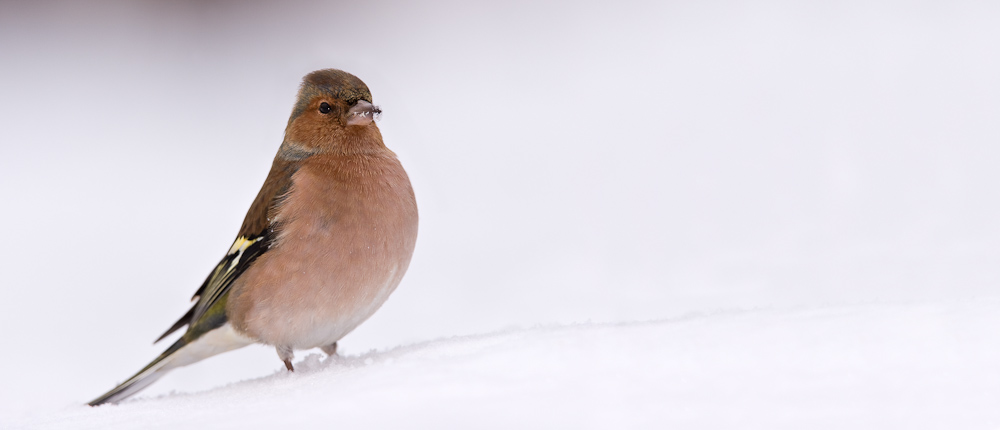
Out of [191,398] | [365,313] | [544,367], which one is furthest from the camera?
[365,313]

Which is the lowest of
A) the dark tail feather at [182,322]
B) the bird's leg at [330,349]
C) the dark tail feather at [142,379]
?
the bird's leg at [330,349]

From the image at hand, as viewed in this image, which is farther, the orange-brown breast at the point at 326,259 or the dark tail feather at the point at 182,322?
the dark tail feather at the point at 182,322

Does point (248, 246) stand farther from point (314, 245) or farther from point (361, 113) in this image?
point (361, 113)

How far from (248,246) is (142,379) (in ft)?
1.94

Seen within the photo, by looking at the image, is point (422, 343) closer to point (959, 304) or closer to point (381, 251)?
point (381, 251)

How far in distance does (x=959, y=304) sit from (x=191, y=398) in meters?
2.08

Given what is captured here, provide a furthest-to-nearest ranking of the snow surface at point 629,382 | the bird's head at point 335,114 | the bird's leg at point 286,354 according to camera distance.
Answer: the bird's head at point 335,114, the bird's leg at point 286,354, the snow surface at point 629,382

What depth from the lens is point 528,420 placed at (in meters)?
1.59

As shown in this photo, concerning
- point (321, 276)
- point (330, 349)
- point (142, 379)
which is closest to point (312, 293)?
point (321, 276)

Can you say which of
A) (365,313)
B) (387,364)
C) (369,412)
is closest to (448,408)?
(369,412)

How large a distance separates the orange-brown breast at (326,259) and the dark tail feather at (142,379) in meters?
0.29

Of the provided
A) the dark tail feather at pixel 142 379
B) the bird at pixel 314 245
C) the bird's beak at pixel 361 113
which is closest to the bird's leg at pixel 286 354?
the bird at pixel 314 245

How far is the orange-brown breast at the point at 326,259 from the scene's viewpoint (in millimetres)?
2326

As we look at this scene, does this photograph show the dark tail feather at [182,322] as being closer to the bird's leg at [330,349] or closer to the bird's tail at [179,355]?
the bird's tail at [179,355]
